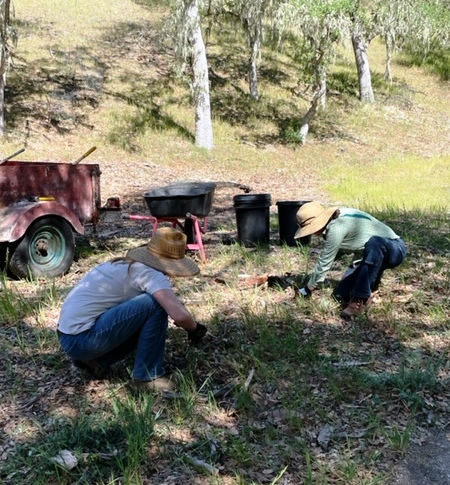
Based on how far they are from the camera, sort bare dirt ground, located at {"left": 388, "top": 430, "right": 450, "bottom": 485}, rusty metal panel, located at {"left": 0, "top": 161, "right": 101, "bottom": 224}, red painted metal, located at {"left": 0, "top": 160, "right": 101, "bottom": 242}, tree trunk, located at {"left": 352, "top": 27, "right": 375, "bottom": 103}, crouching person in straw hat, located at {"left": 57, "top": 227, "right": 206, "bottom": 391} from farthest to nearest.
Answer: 1. tree trunk, located at {"left": 352, "top": 27, "right": 375, "bottom": 103}
2. rusty metal panel, located at {"left": 0, "top": 161, "right": 101, "bottom": 224}
3. red painted metal, located at {"left": 0, "top": 160, "right": 101, "bottom": 242}
4. crouching person in straw hat, located at {"left": 57, "top": 227, "right": 206, "bottom": 391}
5. bare dirt ground, located at {"left": 388, "top": 430, "right": 450, "bottom": 485}

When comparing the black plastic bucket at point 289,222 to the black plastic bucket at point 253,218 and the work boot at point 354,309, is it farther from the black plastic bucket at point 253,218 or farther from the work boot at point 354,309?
the work boot at point 354,309

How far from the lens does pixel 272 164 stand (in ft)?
53.4

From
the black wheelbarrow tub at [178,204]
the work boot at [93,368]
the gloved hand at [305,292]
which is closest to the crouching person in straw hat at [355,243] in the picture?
the gloved hand at [305,292]

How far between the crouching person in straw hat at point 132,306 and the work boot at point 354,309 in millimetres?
1843

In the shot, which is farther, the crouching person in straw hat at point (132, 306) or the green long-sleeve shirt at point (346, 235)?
the green long-sleeve shirt at point (346, 235)

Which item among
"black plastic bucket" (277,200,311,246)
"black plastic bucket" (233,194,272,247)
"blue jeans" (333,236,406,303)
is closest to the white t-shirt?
"blue jeans" (333,236,406,303)

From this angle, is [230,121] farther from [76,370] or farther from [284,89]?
[76,370]

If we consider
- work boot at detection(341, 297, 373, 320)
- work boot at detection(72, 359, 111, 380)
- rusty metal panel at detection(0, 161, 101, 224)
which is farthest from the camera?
rusty metal panel at detection(0, 161, 101, 224)

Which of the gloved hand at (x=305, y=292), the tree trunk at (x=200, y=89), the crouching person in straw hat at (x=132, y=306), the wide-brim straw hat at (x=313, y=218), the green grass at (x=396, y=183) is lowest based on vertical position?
the gloved hand at (x=305, y=292)

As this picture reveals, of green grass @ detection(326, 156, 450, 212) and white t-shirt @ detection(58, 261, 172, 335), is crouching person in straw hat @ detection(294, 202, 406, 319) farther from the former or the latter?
green grass @ detection(326, 156, 450, 212)

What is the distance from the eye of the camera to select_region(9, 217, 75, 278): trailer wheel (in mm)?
6098

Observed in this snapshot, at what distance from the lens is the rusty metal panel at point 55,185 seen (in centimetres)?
632

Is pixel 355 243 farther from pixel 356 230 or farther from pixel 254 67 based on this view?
pixel 254 67

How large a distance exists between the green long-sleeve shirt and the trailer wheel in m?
2.89
